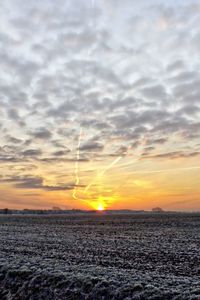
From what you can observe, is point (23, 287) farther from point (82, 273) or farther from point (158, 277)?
point (158, 277)

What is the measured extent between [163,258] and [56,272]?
998 cm

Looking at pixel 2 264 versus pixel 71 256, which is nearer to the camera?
pixel 2 264

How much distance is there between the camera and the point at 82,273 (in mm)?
18922

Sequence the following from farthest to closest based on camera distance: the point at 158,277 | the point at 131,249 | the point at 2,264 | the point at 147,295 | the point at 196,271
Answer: the point at 131,249, the point at 2,264, the point at 196,271, the point at 158,277, the point at 147,295

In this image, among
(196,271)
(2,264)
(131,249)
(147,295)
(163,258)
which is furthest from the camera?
(131,249)

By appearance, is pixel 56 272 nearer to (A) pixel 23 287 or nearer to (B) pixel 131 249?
(A) pixel 23 287

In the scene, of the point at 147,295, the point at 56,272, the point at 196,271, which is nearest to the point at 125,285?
the point at 147,295

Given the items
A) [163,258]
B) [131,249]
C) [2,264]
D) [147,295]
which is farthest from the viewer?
[131,249]

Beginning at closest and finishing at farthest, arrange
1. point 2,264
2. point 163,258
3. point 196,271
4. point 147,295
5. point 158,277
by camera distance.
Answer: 1. point 147,295
2. point 158,277
3. point 196,271
4. point 2,264
5. point 163,258

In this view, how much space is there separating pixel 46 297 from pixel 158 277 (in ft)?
17.3

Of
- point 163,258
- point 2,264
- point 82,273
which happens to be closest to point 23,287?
point 82,273

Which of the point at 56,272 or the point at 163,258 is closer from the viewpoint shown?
the point at 56,272

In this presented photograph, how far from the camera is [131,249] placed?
3222 centimetres

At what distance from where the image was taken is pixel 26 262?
23328mm
